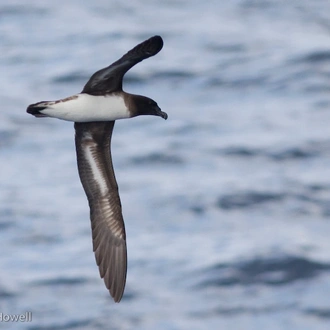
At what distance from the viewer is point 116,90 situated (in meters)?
9.12

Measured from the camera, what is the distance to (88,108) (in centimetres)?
899

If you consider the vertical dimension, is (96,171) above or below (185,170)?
below

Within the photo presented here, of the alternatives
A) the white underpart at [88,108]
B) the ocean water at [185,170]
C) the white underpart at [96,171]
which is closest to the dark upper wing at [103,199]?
the white underpart at [96,171]

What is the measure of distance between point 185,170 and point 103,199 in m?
10.8

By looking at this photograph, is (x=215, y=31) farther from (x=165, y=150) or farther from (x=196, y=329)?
(x=196, y=329)

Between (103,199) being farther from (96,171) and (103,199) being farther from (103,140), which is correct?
(103,140)

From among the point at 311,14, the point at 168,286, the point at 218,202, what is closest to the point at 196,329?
the point at 168,286

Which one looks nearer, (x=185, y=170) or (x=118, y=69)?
(x=118, y=69)

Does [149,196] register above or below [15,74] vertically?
below

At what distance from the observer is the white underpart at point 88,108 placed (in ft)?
29.0

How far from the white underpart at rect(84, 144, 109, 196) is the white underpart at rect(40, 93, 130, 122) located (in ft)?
2.67

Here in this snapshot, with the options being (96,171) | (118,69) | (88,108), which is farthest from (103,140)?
(118,69)

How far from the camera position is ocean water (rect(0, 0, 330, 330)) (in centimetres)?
1666

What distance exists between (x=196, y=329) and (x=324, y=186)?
15.6ft
